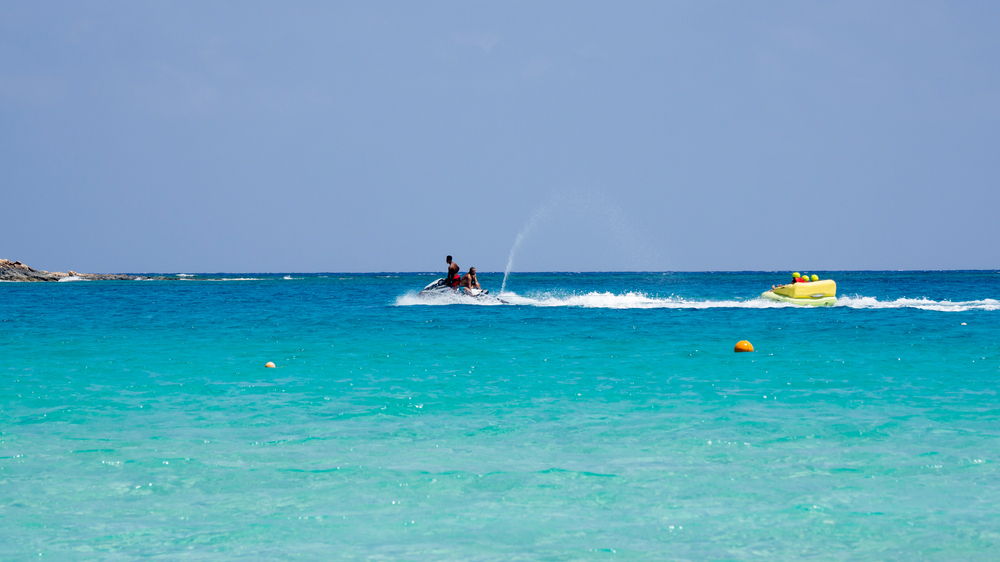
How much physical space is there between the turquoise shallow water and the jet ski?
64.1ft

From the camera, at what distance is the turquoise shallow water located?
22.0 feet

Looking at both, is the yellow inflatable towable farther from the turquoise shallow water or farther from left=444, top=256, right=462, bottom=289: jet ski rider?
the turquoise shallow water

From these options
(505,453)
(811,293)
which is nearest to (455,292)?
(811,293)

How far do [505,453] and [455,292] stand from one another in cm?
3123

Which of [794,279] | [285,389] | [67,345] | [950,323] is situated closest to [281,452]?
[285,389]

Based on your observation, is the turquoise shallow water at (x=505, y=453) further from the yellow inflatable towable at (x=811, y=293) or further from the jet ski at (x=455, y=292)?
the jet ski at (x=455, y=292)

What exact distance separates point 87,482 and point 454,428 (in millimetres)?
4290

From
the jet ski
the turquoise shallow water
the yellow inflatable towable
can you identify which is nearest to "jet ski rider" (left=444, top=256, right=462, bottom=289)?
the jet ski

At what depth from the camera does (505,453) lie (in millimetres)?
9625

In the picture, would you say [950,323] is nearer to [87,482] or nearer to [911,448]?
[911,448]

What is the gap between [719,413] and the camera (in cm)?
1200

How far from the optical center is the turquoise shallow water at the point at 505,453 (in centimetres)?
672

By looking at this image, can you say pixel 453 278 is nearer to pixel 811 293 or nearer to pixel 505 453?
pixel 811 293

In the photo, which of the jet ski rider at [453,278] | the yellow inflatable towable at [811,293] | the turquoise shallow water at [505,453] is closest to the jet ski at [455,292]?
the jet ski rider at [453,278]
